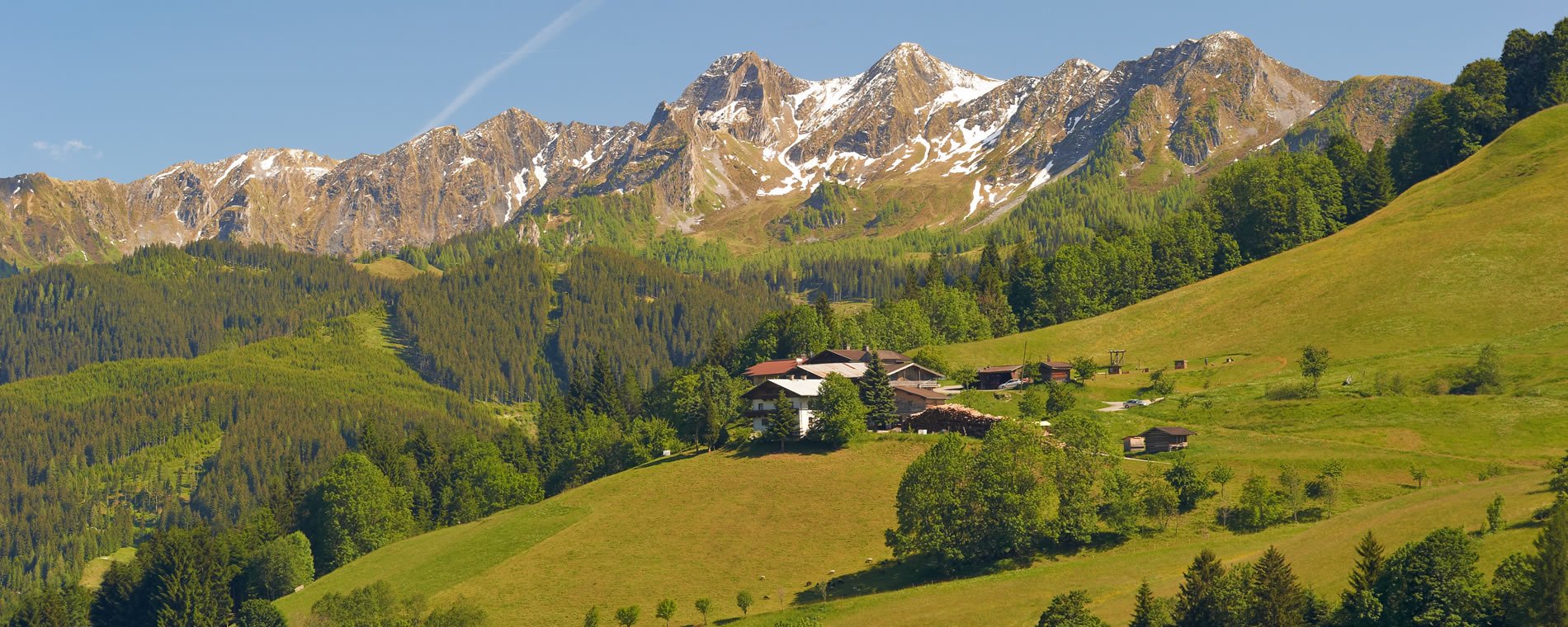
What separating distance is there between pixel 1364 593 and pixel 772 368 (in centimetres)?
9770

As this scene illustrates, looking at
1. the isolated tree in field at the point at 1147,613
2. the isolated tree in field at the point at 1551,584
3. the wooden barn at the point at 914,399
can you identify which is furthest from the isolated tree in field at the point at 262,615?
the isolated tree in field at the point at 1551,584

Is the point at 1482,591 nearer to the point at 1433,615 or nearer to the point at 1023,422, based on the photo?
the point at 1433,615

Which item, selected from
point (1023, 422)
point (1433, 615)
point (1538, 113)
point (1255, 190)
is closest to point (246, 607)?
point (1023, 422)

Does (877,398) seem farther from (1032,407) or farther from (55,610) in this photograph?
(55,610)

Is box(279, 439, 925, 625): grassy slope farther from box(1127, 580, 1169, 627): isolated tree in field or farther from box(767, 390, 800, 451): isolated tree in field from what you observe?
box(1127, 580, 1169, 627): isolated tree in field

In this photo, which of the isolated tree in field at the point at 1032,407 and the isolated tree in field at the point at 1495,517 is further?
the isolated tree in field at the point at 1032,407

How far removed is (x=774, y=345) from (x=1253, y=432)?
75124mm

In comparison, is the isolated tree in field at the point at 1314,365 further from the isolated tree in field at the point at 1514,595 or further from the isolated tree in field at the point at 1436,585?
the isolated tree in field at the point at 1514,595

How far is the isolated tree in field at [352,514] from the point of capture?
141125 mm

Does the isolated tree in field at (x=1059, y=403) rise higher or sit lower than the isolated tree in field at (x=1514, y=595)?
higher

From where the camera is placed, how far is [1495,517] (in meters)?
68.6

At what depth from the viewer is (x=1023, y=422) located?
113 meters

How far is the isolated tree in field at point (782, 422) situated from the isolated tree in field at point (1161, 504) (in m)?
42.2

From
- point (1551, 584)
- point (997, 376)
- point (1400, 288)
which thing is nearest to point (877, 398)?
point (997, 376)
